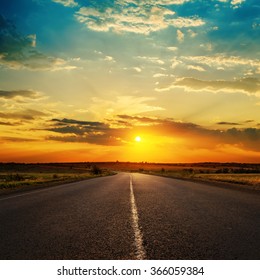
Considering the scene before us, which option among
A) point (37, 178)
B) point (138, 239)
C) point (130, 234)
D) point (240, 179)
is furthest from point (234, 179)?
point (138, 239)

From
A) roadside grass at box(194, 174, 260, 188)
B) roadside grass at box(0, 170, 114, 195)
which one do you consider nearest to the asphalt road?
roadside grass at box(0, 170, 114, 195)

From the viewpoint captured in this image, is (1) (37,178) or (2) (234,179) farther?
(1) (37,178)

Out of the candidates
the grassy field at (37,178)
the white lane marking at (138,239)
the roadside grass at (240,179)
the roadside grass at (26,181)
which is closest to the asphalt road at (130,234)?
the white lane marking at (138,239)

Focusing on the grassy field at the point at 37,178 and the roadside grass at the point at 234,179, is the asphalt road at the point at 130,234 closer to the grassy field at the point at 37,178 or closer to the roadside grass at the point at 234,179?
the grassy field at the point at 37,178

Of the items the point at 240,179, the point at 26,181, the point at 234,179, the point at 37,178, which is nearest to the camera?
the point at 26,181

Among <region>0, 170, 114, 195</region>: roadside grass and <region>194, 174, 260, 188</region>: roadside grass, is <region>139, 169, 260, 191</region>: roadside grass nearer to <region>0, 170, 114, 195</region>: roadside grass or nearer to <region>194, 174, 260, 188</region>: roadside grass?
<region>194, 174, 260, 188</region>: roadside grass

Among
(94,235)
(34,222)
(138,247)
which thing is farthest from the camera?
(34,222)

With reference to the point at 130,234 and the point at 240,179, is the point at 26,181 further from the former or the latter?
the point at 130,234

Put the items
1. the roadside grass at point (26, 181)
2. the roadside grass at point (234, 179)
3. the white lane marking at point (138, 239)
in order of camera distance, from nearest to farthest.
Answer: the white lane marking at point (138, 239), the roadside grass at point (26, 181), the roadside grass at point (234, 179)
